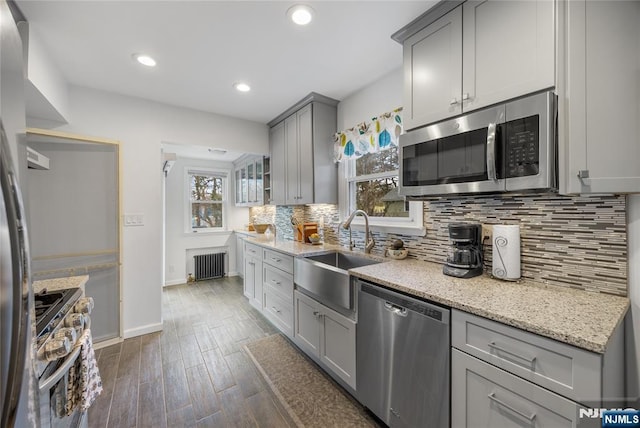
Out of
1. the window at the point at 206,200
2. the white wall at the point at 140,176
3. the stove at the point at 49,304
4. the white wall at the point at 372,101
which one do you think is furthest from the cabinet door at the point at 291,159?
the window at the point at 206,200

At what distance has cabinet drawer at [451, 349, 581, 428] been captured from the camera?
2.81ft

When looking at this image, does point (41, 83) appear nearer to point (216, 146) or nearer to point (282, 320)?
point (216, 146)

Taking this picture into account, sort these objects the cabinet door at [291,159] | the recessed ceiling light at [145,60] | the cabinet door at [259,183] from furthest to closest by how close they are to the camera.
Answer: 1. the cabinet door at [259,183]
2. the cabinet door at [291,159]
3. the recessed ceiling light at [145,60]

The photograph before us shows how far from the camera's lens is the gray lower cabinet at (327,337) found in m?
1.72

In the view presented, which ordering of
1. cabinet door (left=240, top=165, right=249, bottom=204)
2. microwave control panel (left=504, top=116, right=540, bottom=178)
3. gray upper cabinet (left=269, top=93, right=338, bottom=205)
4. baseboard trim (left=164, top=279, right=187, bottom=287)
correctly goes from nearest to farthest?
microwave control panel (left=504, top=116, right=540, bottom=178)
gray upper cabinet (left=269, top=93, right=338, bottom=205)
baseboard trim (left=164, top=279, right=187, bottom=287)
cabinet door (left=240, top=165, right=249, bottom=204)

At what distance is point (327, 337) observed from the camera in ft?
6.33

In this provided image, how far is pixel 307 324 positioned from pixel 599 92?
220 centimetres

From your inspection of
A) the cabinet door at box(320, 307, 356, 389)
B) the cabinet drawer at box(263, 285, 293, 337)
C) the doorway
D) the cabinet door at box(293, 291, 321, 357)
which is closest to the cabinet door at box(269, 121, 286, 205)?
the cabinet drawer at box(263, 285, 293, 337)

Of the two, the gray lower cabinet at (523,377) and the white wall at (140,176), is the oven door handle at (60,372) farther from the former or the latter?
the white wall at (140,176)

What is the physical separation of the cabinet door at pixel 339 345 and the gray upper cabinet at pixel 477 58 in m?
1.40

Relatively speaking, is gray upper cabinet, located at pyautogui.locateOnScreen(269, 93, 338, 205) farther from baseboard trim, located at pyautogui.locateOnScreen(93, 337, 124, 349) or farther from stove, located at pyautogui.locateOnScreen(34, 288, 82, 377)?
baseboard trim, located at pyautogui.locateOnScreen(93, 337, 124, 349)

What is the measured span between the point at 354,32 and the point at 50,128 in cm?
282

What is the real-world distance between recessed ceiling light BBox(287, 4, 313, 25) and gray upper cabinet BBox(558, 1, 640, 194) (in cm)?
122

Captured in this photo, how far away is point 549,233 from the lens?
1.37 metres
